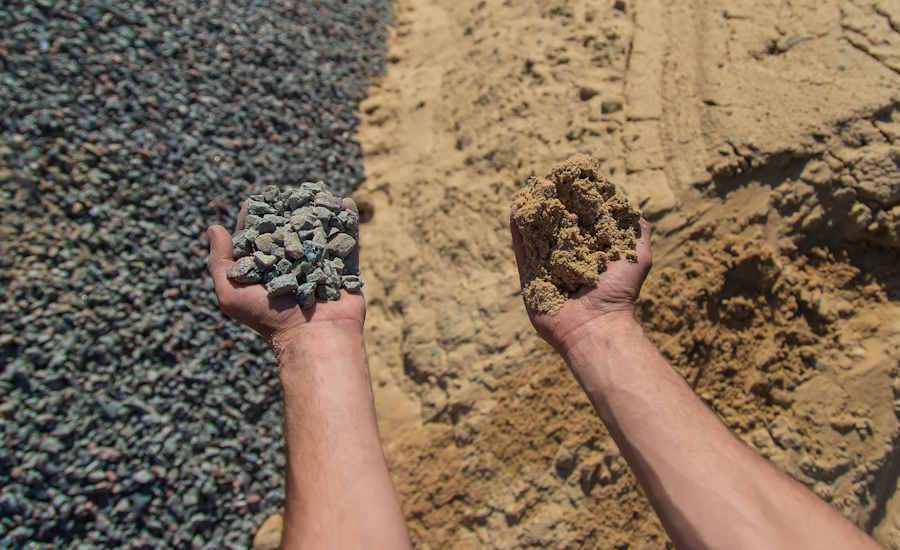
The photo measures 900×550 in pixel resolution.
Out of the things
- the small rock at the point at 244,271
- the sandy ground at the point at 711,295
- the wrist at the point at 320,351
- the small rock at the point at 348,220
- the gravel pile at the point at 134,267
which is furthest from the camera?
the gravel pile at the point at 134,267

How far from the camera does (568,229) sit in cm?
205

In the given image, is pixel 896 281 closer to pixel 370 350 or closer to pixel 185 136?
pixel 370 350

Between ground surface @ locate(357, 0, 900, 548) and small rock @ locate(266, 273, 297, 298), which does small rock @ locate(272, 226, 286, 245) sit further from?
ground surface @ locate(357, 0, 900, 548)

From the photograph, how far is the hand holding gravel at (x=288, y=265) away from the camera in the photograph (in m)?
2.08

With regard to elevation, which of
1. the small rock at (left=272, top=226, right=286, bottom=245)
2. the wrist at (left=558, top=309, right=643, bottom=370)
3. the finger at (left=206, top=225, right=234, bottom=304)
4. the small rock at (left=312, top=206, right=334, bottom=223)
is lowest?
the finger at (left=206, top=225, right=234, bottom=304)

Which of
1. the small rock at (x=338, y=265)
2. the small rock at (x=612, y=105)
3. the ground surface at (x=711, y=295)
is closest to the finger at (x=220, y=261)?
the small rock at (x=338, y=265)

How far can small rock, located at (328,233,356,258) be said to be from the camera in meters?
2.22

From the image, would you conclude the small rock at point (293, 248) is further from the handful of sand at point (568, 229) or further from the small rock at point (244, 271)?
the handful of sand at point (568, 229)

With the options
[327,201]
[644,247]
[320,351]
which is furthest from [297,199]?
[644,247]

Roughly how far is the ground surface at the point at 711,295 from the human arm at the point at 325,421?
1096 mm

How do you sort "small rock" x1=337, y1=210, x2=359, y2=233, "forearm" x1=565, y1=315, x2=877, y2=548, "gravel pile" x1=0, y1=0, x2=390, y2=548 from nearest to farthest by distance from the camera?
"forearm" x1=565, y1=315, x2=877, y2=548, "small rock" x1=337, y1=210, x2=359, y2=233, "gravel pile" x1=0, y1=0, x2=390, y2=548

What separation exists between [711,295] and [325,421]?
1.92 meters

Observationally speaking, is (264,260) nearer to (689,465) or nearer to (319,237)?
(319,237)

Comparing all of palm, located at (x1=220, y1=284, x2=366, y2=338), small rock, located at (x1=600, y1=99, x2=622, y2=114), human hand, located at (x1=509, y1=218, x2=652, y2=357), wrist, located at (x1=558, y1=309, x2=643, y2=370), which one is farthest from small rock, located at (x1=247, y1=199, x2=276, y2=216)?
small rock, located at (x1=600, y1=99, x2=622, y2=114)
